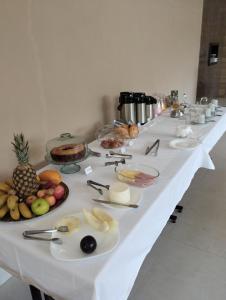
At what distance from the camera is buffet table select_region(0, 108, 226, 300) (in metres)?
0.65

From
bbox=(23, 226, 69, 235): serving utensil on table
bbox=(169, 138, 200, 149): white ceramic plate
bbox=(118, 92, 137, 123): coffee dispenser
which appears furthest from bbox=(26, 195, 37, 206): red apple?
bbox=(118, 92, 137, 123): coffee dispenser

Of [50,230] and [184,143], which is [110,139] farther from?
[50,230]

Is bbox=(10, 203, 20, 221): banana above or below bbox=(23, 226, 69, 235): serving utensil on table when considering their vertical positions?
above

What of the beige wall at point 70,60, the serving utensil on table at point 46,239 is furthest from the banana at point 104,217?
the beige wall at point 70,60

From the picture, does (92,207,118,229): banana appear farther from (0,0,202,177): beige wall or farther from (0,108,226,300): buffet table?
(0,0,202,177): beige wall

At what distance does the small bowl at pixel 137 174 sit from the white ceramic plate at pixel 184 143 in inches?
11.8

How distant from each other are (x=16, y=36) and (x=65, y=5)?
392 mm

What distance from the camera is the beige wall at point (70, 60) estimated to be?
3.84ft

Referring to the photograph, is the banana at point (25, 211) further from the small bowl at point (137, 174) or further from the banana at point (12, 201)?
the small bowl at point (137, 174)

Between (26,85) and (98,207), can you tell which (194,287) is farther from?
(26,85)

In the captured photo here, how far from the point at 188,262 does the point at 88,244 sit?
88cm

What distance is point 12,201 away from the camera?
0.87m

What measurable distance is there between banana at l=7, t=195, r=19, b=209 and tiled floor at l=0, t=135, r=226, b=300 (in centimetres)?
62

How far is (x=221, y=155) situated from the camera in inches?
104
